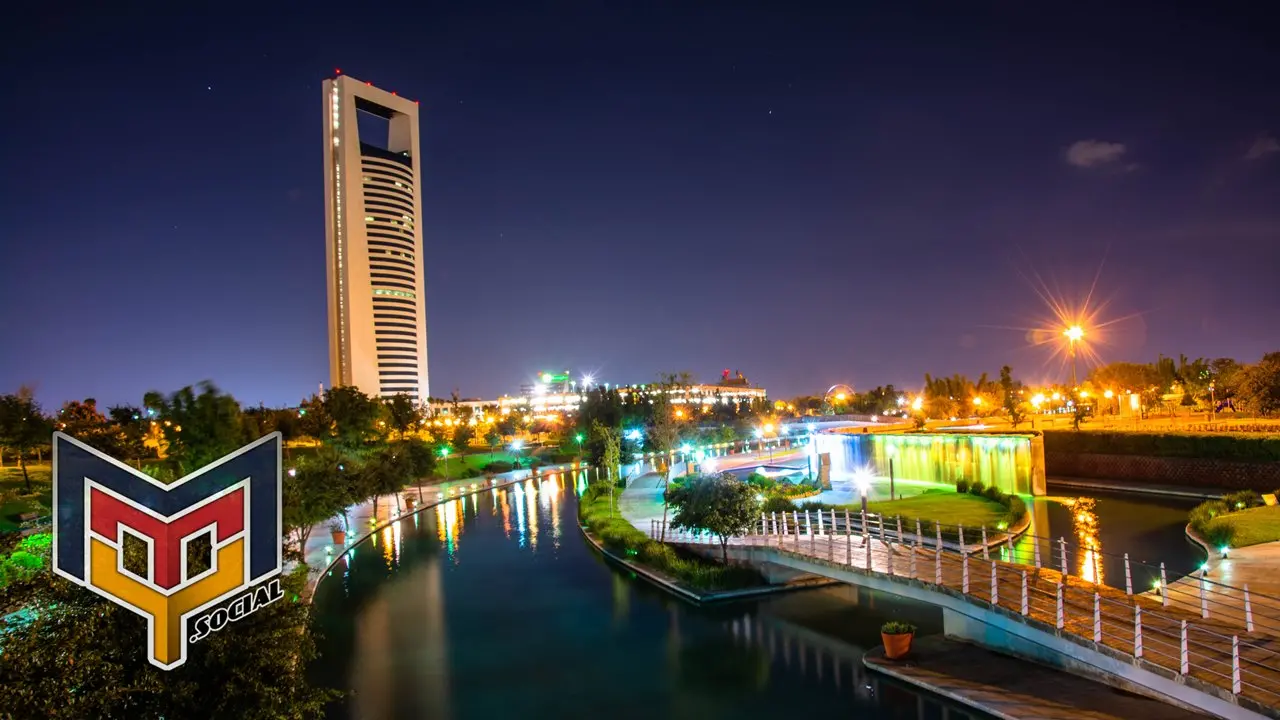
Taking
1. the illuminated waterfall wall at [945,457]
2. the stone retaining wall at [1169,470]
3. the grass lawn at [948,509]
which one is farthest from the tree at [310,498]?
the stone retaining wall at [1169,470]

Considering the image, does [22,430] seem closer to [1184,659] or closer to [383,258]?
[1184,659]

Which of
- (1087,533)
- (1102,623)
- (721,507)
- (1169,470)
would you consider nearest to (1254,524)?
(1087,533)

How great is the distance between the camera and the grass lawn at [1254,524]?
22594 millimetres

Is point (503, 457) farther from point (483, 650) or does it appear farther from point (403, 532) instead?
point (483, 650)

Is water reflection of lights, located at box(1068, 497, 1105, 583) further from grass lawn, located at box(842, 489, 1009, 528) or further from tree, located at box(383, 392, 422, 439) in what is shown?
tree, located at box(383, 392, 422, 439)

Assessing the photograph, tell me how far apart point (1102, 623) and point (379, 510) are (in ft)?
115

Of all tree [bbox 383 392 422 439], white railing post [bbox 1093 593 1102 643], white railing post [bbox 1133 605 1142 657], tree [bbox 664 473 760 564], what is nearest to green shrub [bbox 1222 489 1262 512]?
tree [bbox 664 473 760 564]

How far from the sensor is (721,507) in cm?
2191

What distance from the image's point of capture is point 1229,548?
22.3m

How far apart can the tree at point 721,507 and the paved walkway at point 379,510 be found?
1039cm

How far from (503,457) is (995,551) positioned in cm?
5746

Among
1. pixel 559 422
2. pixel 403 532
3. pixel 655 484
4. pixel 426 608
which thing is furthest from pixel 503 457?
pixel 426 608

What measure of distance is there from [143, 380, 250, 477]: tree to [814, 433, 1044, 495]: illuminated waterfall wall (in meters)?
30.9

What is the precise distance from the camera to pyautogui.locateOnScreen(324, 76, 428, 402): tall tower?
470 feet
